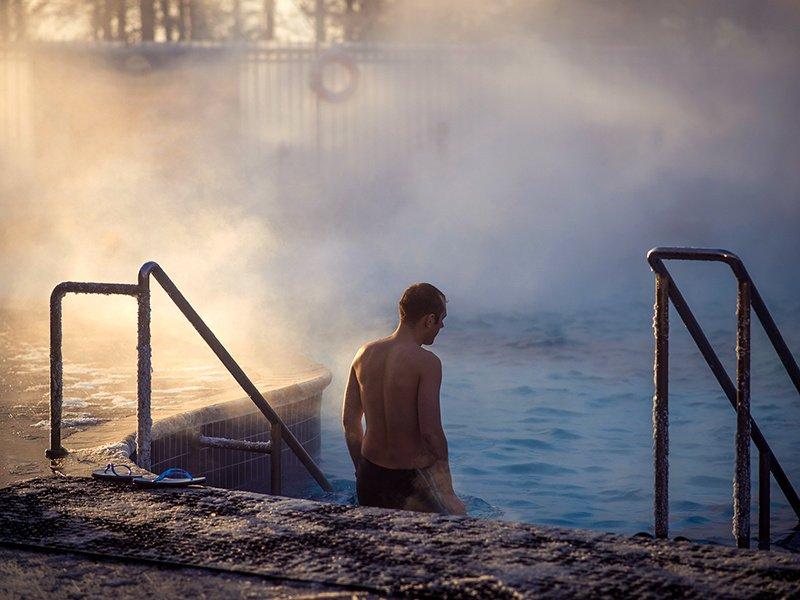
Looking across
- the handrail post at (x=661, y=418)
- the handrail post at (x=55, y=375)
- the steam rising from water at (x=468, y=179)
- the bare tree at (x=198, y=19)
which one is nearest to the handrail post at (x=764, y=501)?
the handrail post at (x=661, y=418)

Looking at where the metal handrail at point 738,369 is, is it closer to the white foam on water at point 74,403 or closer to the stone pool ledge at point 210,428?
the stone pool ledge at point 210,428

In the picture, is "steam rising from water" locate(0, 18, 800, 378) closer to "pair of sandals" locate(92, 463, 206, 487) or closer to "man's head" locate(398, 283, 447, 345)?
"man's head" locate(398, 283, 447, 345)

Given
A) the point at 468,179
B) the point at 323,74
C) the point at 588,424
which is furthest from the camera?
the point at 468,179

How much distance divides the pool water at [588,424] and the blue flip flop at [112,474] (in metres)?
2.34

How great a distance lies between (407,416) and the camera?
457 cm

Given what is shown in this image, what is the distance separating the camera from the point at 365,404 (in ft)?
15.3

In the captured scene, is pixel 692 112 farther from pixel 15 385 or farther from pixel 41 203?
pixel 15 385

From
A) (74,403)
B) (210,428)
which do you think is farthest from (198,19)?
(210,428)

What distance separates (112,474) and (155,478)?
0.19 meters

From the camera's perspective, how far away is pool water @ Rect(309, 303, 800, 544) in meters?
7.31

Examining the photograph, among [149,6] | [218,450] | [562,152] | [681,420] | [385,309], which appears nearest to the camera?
[218,450]

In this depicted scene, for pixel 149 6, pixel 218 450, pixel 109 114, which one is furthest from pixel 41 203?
pixel 218 450

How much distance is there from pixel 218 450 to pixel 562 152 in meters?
14.3

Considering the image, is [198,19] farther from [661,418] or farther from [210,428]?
[661,418]
